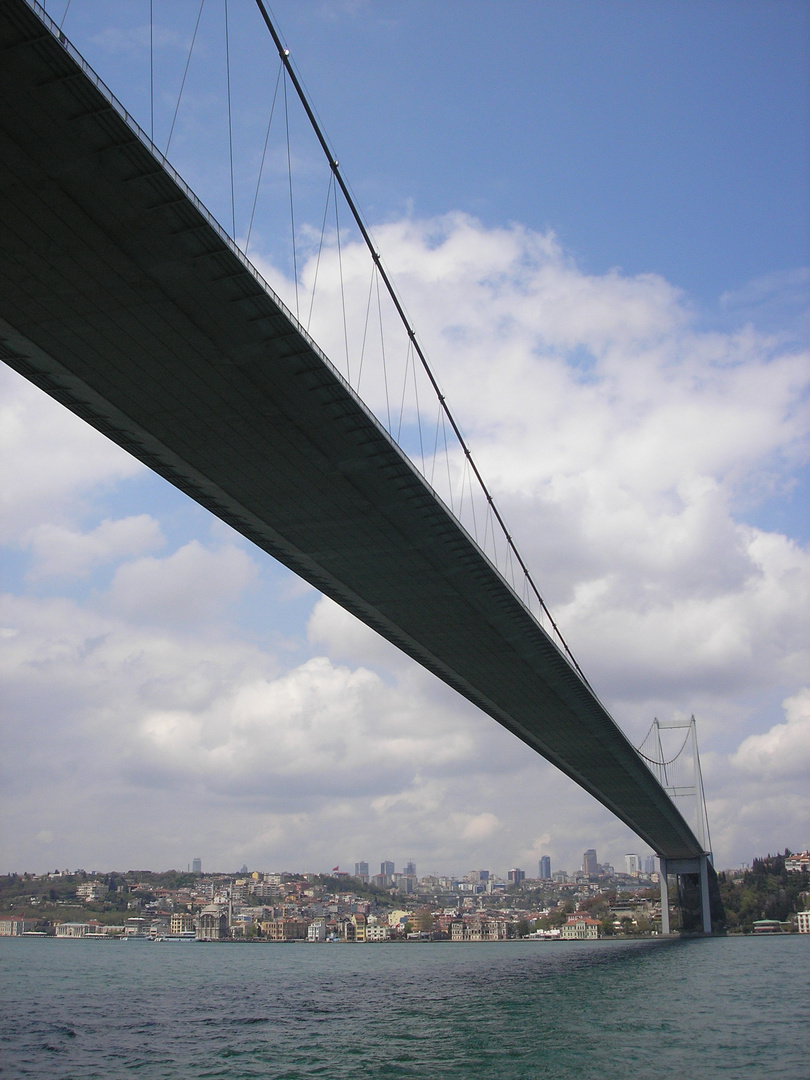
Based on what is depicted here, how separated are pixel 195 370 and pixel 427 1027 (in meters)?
14.1

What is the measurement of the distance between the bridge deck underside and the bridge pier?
5368 centimetres

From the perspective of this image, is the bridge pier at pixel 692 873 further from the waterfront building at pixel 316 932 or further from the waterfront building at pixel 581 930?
the waterfront building at pixel 316 932

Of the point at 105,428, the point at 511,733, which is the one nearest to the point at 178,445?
the point at 105,428

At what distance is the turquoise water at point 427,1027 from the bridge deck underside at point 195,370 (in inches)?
448

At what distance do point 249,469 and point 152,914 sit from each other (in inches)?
5048

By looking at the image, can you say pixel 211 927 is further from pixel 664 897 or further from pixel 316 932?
pixel 664 897

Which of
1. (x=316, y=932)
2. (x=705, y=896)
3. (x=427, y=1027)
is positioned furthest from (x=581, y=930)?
(x=427, y=1027)

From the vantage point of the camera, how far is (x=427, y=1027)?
786 inches

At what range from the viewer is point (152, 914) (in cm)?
13475

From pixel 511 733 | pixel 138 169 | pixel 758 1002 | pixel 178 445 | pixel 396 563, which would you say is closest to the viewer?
pixel 138 169

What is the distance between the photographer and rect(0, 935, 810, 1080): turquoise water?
15.2 m

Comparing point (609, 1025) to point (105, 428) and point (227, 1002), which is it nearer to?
point (227, 1002)

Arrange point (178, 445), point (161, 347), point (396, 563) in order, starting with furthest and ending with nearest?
point (396, 563) < point (178, 445) < point (161, 347)

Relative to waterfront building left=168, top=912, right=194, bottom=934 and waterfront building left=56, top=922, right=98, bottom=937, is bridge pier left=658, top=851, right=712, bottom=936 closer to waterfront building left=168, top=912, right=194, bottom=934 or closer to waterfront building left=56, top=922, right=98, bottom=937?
waterfront building left=168, top=912, right=194, bottom=934
